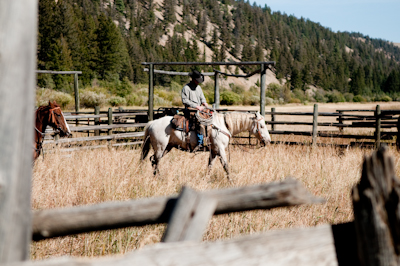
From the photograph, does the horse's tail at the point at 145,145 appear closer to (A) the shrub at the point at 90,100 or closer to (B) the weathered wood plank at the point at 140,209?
(B) the weathered wood plank at the point at 140,209

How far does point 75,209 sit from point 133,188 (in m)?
3.49

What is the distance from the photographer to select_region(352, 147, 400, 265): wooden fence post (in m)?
1.66

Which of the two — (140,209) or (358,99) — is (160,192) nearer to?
(140,209)

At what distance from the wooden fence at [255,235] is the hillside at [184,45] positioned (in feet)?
129

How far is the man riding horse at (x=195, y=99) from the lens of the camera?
7023 mm

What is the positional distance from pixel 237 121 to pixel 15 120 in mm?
6066

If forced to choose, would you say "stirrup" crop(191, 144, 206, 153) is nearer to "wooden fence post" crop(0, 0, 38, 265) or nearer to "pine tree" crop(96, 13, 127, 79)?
"wooden fence post" crop(0, 0, 38, 265)

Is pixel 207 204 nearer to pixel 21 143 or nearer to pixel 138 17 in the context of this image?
pixel 21 143

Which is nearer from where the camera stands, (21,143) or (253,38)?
(21,143)

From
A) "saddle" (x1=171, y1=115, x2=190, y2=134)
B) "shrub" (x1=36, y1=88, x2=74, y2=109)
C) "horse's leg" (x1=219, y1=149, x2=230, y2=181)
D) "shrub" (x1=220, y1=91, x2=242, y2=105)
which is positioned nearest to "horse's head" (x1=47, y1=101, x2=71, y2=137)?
"saddle" (x1=171, y1=115, x2=190, y2=134)

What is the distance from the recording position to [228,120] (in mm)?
7184

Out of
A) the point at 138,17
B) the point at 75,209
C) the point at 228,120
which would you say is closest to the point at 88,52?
the point at 228,120

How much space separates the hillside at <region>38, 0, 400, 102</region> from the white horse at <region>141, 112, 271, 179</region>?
3418 cm

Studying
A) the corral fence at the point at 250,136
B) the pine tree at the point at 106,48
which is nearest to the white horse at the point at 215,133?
the corral fence at the point at 250,136
